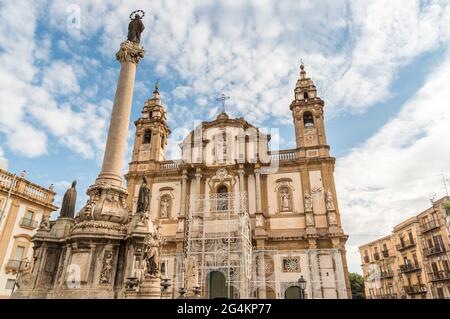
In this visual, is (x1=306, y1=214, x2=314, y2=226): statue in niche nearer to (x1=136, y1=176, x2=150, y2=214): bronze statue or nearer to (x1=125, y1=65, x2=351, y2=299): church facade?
(x1=125, y1=65, x2=351, y2=299): church facade

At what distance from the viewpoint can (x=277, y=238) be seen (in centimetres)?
2127

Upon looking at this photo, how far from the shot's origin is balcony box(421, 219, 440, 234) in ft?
92.1

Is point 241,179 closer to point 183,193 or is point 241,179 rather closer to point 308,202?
point 183,193

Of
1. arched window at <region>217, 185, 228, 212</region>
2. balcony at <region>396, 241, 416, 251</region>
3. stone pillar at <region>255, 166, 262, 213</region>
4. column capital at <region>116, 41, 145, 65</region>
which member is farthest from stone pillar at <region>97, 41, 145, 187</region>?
balcony at <region>396, 241, 416, 251</region>

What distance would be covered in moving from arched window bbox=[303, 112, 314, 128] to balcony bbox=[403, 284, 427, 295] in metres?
19.2

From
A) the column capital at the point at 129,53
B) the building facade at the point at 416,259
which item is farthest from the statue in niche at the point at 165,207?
the building facade at the point at 416,259

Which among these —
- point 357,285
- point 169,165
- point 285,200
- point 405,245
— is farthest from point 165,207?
point 357,285

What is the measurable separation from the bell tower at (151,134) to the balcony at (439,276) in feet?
86.0

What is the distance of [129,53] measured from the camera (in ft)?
39.2

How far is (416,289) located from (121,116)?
3217 cm

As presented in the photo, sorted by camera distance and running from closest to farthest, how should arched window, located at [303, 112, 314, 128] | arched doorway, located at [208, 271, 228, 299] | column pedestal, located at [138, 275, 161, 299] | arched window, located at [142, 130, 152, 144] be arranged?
column pedestal, located at [138, 275, 161, 299] → arched doorway, located at [208, 271, 228, 299] → arched window, located at [303, 112, 314, 128] → arched window, located at [142, 130, 152, 144]

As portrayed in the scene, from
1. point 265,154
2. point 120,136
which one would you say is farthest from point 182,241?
point 120,136

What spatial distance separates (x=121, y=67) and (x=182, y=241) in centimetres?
1370

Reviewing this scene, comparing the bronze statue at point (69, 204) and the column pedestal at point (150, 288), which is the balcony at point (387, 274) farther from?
the bronze statue at point (69, 204)
